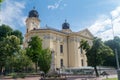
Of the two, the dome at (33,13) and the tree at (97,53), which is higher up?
the dome at (33,13)

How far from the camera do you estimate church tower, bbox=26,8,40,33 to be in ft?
186

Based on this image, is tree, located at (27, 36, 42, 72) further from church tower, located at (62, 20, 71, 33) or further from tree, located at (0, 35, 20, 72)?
church tower, located at (62, 20, 71, 33)

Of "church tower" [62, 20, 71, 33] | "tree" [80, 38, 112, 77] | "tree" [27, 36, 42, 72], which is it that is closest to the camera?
"tree" [80, 38, 112, 77]

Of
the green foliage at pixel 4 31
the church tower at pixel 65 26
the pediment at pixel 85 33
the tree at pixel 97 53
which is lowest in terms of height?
the tree at pixel 97 53

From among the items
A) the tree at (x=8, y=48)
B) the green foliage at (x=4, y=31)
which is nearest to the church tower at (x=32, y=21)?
the green foliage at (x=4, y=31)

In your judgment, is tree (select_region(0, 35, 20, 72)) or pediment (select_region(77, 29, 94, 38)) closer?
tree (select_region(0, 35, 20, 72))

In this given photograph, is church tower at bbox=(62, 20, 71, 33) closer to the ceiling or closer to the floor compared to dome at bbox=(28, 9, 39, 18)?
closer to the floor

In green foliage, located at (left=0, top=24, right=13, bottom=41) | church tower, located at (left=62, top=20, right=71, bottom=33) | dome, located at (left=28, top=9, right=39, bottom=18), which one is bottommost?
green foliage, located at (left=0, top=24, right=13, bottom=41)

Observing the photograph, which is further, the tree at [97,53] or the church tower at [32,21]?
the church tower at [32,21]

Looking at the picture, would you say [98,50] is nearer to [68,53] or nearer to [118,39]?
[68,53]

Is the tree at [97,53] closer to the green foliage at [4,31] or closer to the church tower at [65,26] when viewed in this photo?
the green foliage at [4,31]

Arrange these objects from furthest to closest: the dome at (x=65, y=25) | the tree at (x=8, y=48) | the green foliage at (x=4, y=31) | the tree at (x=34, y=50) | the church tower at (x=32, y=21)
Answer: the dome at (x=65, y=25), the church tower at (x=32, y=21), the green foliage at (x=4, y=31), the tree at (x=34, y=50), the tree at (x=8, y=48)

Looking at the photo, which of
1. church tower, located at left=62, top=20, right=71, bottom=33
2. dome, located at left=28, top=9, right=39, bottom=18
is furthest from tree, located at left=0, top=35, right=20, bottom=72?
church tower, located at left=62, top=20, right=71, bottom=33

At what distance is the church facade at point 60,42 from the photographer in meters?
50.8
